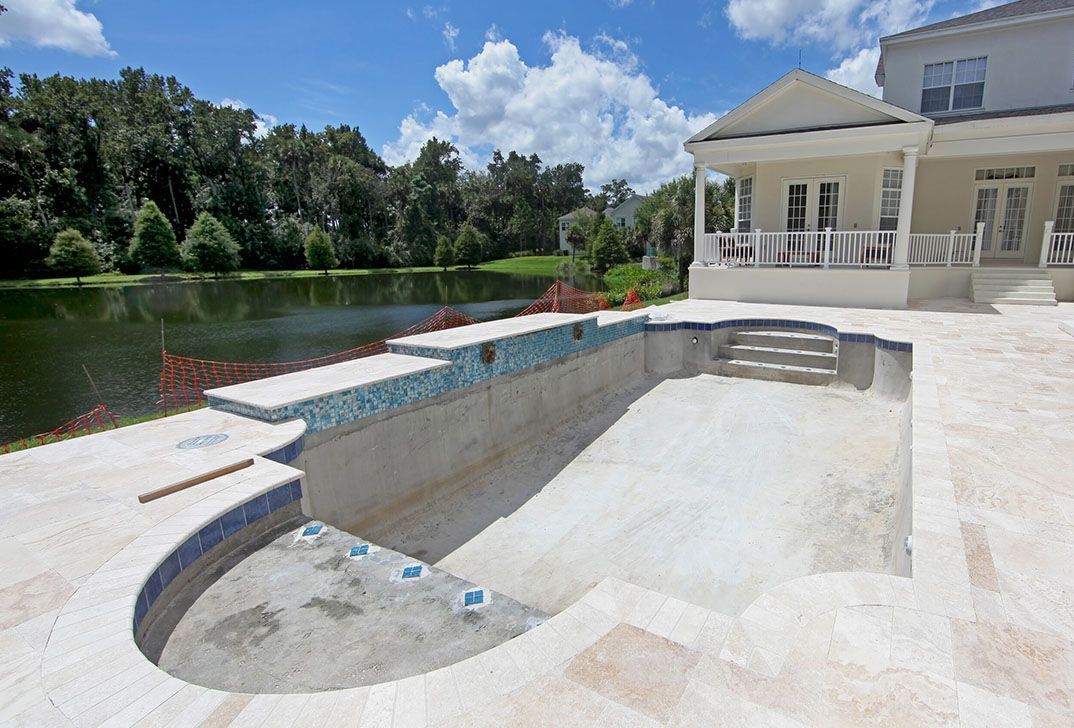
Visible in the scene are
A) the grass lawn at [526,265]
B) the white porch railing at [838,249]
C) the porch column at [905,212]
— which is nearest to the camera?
the porch column at [905,212]

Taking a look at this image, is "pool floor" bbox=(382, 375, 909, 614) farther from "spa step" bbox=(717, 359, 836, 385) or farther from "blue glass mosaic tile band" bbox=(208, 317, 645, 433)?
"blue glass mosaic tile band" bbox=(208, 317, 645, 433)

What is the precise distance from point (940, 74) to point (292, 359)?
62.6 feet

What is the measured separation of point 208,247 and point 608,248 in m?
30.1

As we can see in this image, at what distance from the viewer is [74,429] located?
8.20m

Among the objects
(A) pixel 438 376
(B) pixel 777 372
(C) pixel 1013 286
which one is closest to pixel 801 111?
(C) pixel 1013 286

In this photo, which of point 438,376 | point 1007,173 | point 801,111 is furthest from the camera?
point 1007,173

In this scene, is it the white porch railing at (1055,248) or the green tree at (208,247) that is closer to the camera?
the white porch railing at (1055,248)

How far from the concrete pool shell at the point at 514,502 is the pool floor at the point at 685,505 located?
24mm

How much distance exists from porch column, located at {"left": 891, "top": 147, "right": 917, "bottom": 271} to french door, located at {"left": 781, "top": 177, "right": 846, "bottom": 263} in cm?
164

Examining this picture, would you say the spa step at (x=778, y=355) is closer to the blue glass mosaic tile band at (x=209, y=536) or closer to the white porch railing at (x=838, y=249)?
the white porch railing at (x=838, y=249)

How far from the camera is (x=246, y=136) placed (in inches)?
1994

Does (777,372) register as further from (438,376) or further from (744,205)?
(744,205)

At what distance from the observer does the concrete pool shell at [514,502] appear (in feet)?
7.98

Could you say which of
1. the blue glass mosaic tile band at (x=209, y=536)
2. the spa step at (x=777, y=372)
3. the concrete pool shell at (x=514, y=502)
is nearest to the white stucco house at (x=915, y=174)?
the spa step at (x=777, y=372)
